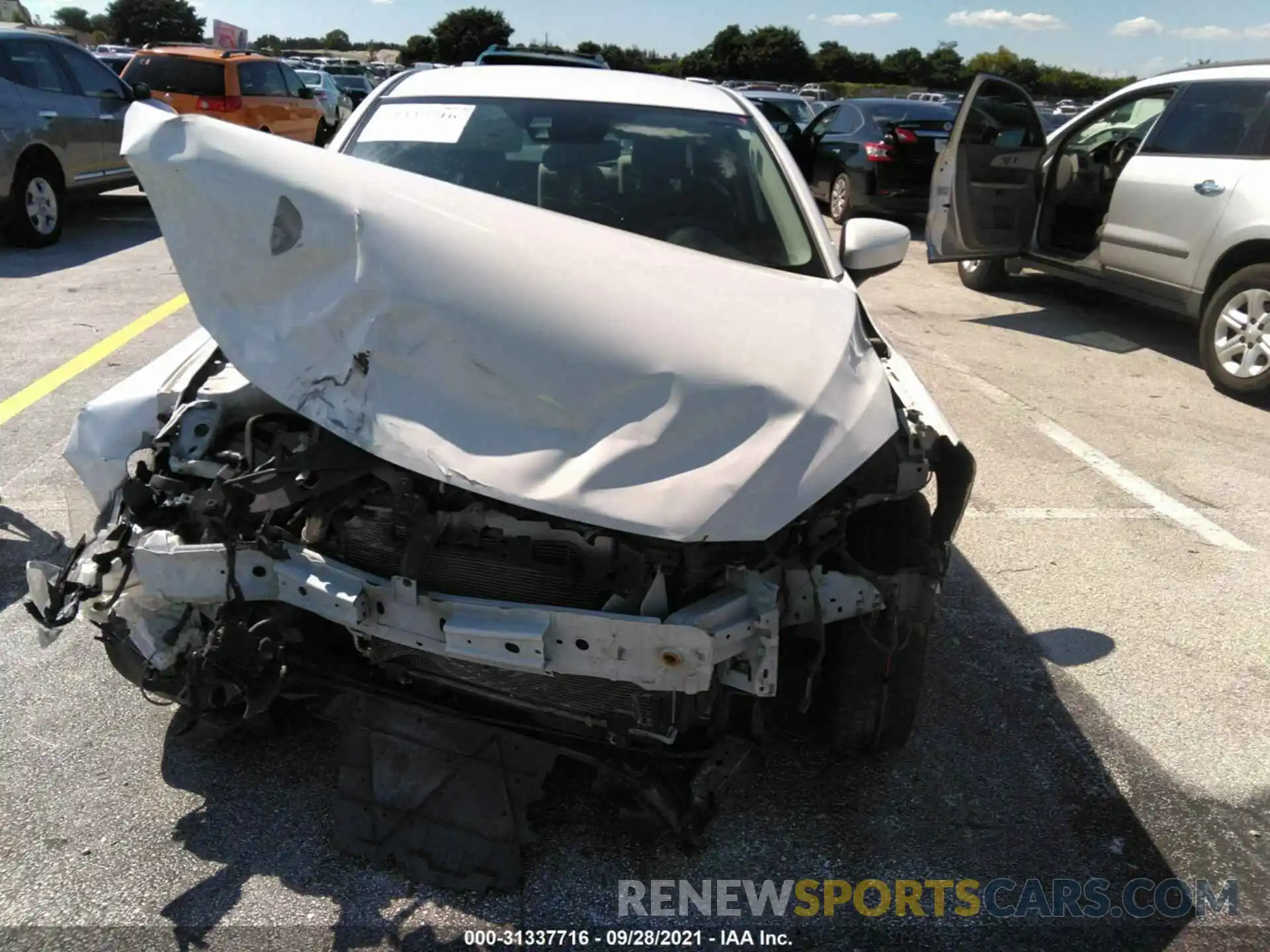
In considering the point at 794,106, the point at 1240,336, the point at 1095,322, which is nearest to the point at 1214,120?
Result: the point at 1240,336

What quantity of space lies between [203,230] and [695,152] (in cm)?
187

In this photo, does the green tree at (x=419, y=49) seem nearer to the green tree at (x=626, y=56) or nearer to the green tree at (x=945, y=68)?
the green tree at (x=626, y=56)

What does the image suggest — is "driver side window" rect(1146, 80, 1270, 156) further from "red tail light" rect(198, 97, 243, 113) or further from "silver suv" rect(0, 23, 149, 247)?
"red tail light" rect(198, 97, 243, 113)

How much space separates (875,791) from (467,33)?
6360 cm

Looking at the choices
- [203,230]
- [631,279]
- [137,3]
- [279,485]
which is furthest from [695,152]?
[137,3]

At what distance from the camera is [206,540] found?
217cm

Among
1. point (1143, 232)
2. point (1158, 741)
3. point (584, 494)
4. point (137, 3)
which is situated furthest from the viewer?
point (137, 3)

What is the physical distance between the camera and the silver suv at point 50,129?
8.39 meters

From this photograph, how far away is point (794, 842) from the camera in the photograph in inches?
97.4

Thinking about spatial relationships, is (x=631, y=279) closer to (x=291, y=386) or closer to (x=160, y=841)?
(x=291, y=386)

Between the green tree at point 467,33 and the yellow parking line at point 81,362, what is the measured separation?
48873 millimetres

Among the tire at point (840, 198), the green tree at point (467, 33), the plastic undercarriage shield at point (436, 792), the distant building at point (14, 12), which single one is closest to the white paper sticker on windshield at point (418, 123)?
the plastic undercarriage shield at point (436, 792)

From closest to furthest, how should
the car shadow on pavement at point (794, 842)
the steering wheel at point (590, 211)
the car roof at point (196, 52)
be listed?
1. the car shadow on pavement at point (794, 842)
2. the steering wheel at point (590, 211)
3. the car roof at point (196, 52)

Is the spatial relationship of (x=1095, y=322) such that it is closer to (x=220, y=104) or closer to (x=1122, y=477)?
(x=1122, y=477)
